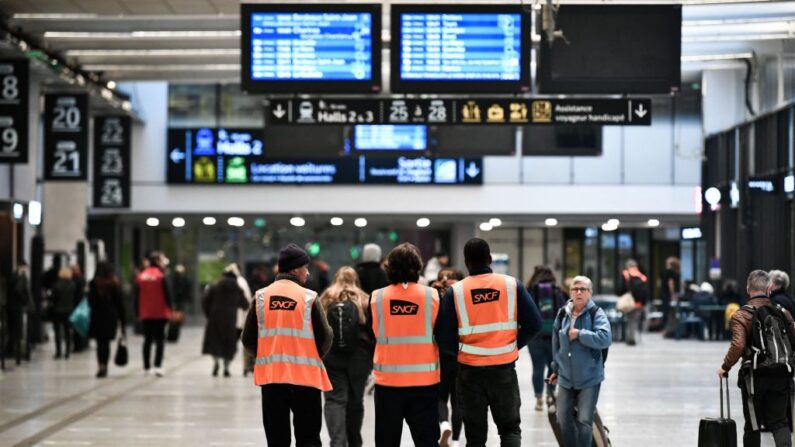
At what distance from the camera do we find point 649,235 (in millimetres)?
40812

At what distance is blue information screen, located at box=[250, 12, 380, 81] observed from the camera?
15.9 meters

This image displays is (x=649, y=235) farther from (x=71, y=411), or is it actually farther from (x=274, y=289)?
(x=274, y=289)

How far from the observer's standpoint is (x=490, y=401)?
938 cm

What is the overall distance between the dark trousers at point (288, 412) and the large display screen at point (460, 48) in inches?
277

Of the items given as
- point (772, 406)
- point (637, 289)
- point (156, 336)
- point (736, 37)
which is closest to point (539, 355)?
point (772, 406)

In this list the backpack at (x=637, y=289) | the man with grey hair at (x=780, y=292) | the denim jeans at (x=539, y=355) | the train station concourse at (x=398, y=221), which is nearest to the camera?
the train station concourse at (x=398, y=221)

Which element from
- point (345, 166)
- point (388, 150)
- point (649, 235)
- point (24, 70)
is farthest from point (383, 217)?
point (24, 70)

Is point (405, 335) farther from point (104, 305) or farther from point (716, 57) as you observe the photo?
point (716, 57)

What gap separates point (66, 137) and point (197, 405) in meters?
8.80

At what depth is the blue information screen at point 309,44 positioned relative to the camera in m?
15.9

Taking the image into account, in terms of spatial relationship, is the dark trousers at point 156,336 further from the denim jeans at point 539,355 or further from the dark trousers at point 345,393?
the dark trousers at point 345,393

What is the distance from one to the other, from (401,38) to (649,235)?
2614 cm

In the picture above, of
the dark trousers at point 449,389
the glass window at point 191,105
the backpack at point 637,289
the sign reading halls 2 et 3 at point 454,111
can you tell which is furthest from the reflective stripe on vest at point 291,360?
the glass window at point 191,105

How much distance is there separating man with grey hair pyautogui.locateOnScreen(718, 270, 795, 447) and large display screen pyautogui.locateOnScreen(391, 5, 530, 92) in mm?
5254
